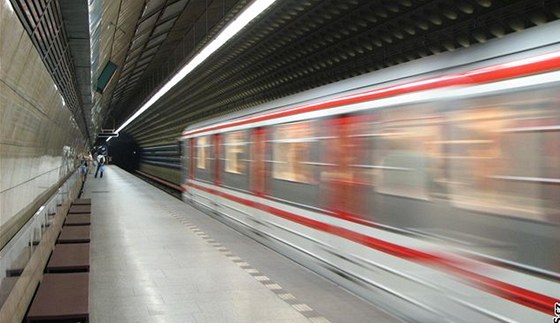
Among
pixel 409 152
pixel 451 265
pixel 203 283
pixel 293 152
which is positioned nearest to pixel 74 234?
pixel 203 283

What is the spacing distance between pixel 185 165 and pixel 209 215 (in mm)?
3867

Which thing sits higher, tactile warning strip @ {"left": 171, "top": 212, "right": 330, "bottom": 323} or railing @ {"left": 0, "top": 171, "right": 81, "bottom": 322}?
railing @ {"left": 0, "top": 171, "right": 81, "bottom": 322}

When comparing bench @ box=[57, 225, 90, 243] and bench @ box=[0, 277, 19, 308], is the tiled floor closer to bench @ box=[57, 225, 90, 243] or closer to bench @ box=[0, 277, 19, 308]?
bench @ box=[57, 225, 90, 243]

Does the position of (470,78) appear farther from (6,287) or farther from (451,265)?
(6,287)

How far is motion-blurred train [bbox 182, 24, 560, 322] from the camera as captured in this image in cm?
334

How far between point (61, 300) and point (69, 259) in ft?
6.06

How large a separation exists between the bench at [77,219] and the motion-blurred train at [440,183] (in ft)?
13.1

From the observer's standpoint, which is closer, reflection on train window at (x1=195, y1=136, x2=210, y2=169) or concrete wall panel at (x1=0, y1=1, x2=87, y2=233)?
concrete wall panel at (x1=0, y1=1, x2=87, y2=233)

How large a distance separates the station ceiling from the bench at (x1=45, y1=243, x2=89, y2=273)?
2.44 m

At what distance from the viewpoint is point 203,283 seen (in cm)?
644

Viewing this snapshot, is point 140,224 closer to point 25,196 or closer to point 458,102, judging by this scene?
point 25,196

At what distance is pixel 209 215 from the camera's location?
13.4 metres

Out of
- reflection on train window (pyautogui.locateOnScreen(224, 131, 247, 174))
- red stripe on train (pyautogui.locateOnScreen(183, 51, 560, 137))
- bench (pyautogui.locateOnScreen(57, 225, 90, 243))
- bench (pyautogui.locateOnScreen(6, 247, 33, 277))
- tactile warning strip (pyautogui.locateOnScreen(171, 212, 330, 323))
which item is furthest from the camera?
reflection on train window (pyautogui.locateOnScreen(224, 131, 247, 174))

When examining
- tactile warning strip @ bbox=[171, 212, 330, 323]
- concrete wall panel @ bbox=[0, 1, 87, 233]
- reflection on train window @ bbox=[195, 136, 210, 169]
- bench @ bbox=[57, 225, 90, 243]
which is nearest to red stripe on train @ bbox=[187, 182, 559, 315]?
tactile warning strip @ bbox=[171, 212, 330, 323]
